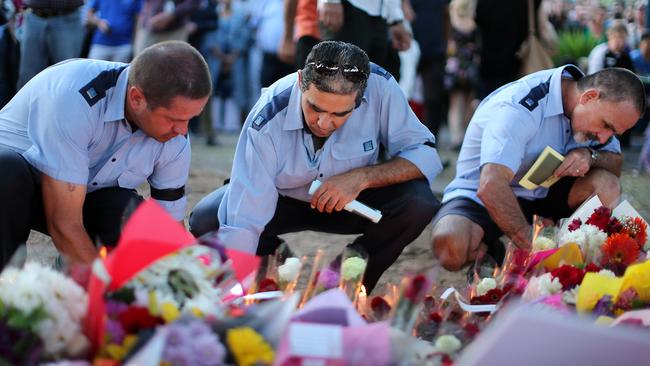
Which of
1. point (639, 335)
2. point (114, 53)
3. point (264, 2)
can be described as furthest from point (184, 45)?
point (264, 2)

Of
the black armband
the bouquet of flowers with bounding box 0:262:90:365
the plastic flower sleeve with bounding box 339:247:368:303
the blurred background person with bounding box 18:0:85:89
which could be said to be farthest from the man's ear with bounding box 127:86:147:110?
the blurred background person with bounding box 18:0:85:89

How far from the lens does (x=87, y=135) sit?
3590 millimetres

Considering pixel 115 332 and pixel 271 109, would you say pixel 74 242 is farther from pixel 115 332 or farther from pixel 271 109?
pixel 115 332

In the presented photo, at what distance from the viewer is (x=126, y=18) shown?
853cm

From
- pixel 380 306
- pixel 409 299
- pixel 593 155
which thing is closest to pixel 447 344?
pixel 409 299

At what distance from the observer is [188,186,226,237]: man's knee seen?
411 cm

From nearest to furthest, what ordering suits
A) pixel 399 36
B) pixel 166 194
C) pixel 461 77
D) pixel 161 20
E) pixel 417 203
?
pixel 166 194 < pixel 417 203 < pixel 399 36 < pixel 161 20 < pixel 461 77

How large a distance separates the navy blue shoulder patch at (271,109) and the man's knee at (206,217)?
16.3 inches

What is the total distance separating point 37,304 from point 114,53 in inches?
265

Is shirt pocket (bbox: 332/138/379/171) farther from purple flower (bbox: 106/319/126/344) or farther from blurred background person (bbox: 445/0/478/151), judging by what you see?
blurred background person (bbox: 445/0/478/151)

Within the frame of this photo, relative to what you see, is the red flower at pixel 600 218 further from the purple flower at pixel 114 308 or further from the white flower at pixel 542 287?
the purple flower at pixel 114 308

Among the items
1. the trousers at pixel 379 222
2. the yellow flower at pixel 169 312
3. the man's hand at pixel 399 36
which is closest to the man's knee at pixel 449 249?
the trousers at pixel 379 222

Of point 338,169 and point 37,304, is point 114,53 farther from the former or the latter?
point 37,304

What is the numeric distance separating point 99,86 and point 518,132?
1814 mm
